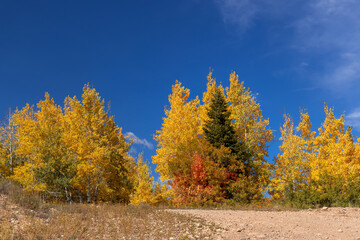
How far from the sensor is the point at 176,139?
76.7ft

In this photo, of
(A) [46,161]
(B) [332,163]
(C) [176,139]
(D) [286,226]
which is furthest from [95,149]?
(B) [332,163]

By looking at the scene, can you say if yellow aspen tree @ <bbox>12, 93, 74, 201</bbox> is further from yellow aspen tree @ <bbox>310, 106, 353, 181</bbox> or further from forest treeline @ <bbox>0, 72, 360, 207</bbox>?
yellow aspen tree @ <bbox>310, 106, 353, 181</bbox>

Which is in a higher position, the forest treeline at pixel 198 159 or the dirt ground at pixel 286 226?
the forest treeline at pixel 198 159

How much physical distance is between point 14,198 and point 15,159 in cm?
1980

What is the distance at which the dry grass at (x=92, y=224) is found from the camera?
9219 mm

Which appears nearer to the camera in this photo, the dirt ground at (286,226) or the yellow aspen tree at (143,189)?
the dirt ground at (286,226)

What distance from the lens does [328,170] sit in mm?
21219

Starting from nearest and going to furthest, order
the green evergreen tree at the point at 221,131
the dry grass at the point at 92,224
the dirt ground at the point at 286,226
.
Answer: the dry grass at the point at 92,224, the dirt ground at the point at 286,226, the green evergreen tree at the point at 221,131

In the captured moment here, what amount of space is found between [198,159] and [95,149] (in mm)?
7809

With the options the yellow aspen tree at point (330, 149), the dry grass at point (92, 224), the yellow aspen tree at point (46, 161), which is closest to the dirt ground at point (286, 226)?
the dry grass at point (92, 224)

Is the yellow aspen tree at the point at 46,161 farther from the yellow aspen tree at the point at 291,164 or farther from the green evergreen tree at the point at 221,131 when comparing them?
the yellow aspen tree at the point at 291,164

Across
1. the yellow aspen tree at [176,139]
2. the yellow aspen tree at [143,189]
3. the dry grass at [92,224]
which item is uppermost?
the yellow aspen tree at [176,139]

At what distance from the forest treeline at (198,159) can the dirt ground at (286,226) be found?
213 inches

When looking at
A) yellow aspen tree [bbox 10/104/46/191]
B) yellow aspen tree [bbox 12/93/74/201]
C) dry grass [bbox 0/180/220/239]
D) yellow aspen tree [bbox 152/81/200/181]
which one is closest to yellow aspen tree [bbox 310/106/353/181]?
yellow aspen tree [bbox 152/81/200/181]
